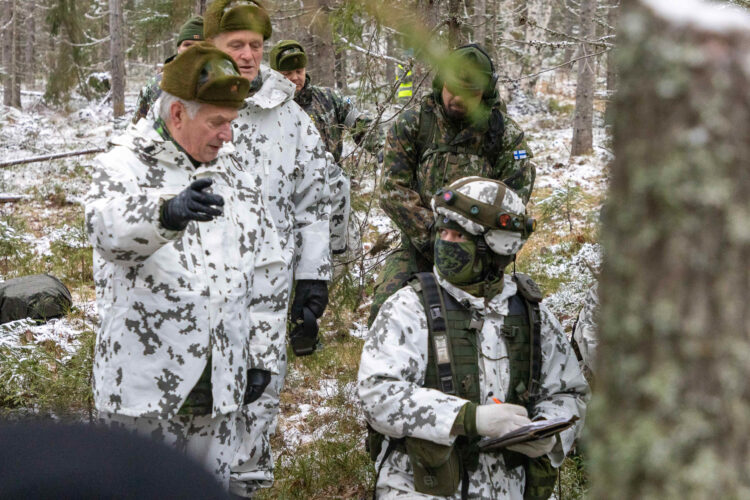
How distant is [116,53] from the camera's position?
60.7ft

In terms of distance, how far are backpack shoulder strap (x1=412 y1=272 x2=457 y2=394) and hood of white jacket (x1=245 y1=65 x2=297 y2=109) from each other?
65.8 inches

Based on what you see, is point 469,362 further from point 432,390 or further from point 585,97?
point 585,97

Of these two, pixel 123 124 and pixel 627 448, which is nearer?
pixel 627 448

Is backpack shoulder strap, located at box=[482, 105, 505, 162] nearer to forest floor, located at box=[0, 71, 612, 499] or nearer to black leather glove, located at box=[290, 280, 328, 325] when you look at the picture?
forest floor, located at box=[0, 71, 612, 499]

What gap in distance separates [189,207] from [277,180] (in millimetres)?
1669

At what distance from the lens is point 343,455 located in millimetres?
4668

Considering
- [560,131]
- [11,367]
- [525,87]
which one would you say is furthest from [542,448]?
[525,87]

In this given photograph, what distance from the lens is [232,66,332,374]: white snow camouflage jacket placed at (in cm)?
415

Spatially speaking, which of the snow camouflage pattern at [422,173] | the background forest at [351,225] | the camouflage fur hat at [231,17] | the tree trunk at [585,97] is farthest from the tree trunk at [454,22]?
the tree trunk at [585,97]

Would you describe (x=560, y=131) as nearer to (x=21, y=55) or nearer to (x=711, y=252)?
(x=711, y=252)

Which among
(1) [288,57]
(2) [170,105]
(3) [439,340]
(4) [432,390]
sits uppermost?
(2) [170,105]

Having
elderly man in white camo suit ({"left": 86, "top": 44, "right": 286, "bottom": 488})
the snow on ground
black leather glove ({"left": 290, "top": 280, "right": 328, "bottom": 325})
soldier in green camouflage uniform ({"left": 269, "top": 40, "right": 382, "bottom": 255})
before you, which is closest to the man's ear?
elderly man in white camo suit ({"left": 86, "top": 44, "right": 286, "bottom": 488})

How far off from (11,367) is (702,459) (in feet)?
17.3

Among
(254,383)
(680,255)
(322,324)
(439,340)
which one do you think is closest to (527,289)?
(439,340)
